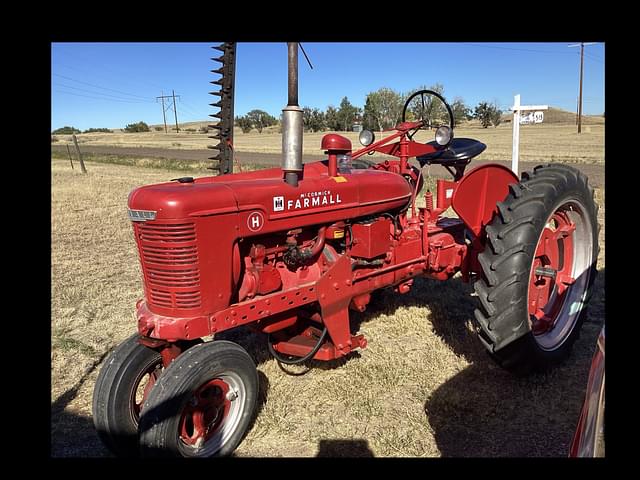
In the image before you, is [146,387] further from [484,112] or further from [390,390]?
[484,112]

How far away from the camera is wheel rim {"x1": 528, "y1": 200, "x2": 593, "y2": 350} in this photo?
3754 mm

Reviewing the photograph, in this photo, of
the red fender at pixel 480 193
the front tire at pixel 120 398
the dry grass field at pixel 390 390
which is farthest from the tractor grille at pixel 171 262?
the red fender at pixel 480 193

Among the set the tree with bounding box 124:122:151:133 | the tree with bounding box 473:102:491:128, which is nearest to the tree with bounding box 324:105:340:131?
the tree with bounding box 473:102:491:128

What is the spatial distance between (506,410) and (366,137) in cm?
240

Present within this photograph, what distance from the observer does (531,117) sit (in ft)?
24.6

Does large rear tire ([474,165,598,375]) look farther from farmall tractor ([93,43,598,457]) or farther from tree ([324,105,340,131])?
tree ([324,105,340,131])

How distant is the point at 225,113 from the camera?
502cm

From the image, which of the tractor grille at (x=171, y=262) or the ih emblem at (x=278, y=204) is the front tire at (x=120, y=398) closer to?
the tractor grille at (x=171, y=262)

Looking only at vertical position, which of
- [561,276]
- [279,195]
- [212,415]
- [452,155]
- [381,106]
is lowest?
[212,415]

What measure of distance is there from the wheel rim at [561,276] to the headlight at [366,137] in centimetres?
158

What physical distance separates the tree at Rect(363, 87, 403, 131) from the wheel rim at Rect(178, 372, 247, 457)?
127 feet

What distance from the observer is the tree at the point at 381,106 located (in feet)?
137

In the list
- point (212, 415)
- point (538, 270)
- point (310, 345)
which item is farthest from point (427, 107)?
point (212, 415)

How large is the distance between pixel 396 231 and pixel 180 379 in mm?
1982
